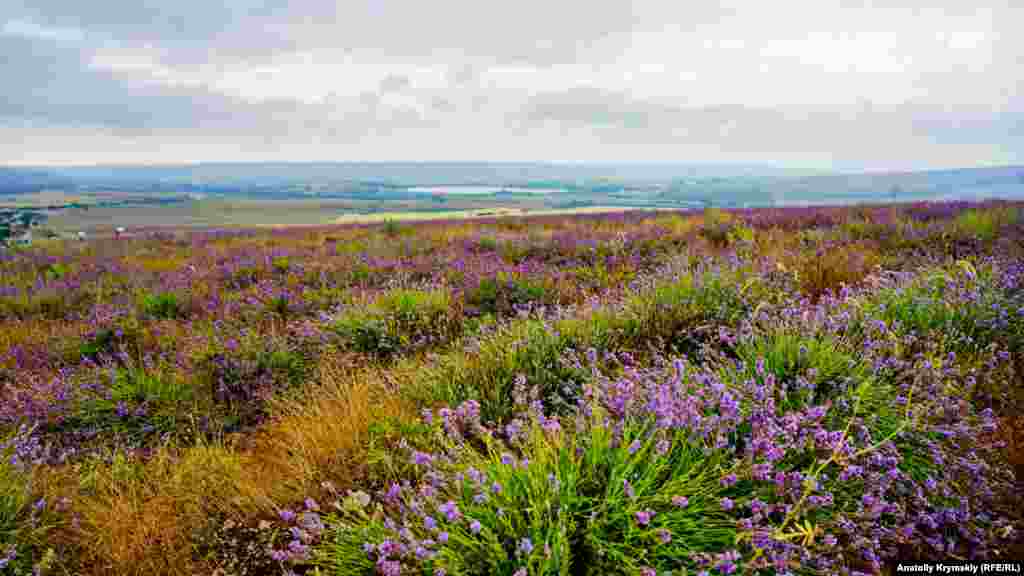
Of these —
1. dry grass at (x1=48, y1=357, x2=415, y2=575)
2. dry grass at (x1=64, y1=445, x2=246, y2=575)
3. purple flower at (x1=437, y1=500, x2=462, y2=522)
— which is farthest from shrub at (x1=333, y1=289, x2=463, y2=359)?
purple flower at (x1=437, y1=500, x2=462, y2=522)

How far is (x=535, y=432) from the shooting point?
2080mm

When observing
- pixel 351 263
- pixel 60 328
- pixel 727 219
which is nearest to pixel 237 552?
pixel 60 328

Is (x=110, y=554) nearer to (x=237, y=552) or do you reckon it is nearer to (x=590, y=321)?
(x=237, y=552)

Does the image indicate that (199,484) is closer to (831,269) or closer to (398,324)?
(398,324)

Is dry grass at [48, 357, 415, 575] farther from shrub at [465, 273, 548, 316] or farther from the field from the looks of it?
shrub at [465, 273, 548, 316]

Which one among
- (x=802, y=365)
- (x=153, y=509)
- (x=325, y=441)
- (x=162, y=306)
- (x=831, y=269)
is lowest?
(x=153, y=509)

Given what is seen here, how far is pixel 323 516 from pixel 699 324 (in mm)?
2929

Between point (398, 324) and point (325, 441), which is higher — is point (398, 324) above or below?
above

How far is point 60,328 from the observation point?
5.56 m

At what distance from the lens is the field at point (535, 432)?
5.99 ft

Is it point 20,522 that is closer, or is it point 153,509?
point 20,522

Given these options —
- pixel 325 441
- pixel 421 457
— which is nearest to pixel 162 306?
pixel 325 441

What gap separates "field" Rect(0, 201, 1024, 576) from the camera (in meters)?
1.83

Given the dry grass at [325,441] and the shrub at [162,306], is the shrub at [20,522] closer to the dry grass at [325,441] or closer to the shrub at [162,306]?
the dry grass at [325,441]
